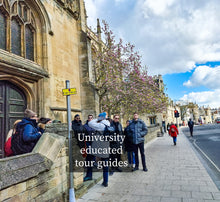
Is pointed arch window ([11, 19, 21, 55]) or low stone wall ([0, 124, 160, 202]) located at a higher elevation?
pointed arch window ([11, 19, 21, 55])

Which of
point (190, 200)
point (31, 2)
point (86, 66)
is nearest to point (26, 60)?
point (31, 2)

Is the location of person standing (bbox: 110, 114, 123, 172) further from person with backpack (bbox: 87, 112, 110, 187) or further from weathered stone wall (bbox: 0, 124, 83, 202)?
weathered stone wall (bbox: 0, 124, 83, 202)

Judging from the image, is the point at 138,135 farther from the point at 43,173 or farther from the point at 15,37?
the point at 15,37

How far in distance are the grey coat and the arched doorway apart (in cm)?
447

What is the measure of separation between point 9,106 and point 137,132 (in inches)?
195

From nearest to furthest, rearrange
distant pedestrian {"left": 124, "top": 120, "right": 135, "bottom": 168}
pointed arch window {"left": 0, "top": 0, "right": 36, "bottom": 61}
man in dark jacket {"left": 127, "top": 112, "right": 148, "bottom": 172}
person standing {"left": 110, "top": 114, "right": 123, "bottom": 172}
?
person standing {"left": 110, "top": 114, "right": 123, "bottom": 172} → man in dark jacket {"left": 127, "top": 112, "right": 148, "bottom": 172} → distant pedestrian {"left": 124, "top": 120, "right": 135, "bottom": 168} → pointed arch window {"left": 0, "top": 0, "right": 36, "bottom": 61}

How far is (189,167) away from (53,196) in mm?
4661

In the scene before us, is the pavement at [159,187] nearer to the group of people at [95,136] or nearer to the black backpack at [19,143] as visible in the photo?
the group of people at [95,136]

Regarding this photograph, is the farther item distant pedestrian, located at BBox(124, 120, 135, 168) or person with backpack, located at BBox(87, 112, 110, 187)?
distant pedestrian, located at BBox(124, 120, 135, 168)

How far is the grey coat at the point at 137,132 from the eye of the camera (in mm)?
5734

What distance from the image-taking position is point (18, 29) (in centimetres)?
762

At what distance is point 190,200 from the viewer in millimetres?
3459

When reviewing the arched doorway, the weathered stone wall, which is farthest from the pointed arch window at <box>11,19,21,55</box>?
the weathered stone wall

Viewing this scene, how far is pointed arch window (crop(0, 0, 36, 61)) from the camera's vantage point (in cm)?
682
